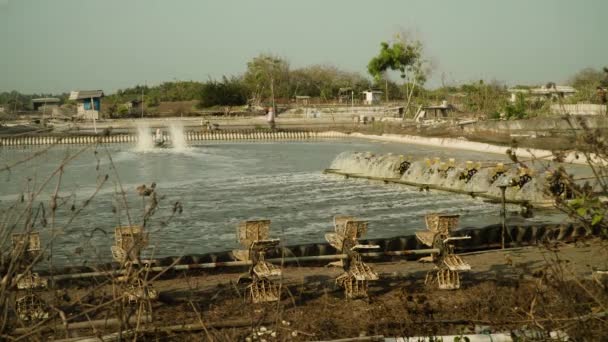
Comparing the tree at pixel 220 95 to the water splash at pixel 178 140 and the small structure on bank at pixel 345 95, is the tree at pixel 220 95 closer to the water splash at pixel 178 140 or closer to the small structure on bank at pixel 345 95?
the small structure on bank at pixel 345 95

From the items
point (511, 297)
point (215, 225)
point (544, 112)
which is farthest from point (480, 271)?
point (544, 112)

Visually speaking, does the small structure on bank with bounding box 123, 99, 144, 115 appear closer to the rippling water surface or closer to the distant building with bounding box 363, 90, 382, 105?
the distant building with bounding box 363, 90, 382, 105

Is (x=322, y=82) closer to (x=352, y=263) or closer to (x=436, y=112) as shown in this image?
(x=436, y=112)

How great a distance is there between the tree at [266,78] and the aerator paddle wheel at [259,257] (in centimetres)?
5902

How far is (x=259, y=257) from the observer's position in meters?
7.43

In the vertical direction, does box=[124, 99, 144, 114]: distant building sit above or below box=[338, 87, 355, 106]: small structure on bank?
below

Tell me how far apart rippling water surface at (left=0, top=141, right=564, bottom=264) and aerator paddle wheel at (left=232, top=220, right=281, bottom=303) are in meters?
0.95

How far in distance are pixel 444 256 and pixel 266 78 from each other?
207 ft

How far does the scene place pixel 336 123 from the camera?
167 ft

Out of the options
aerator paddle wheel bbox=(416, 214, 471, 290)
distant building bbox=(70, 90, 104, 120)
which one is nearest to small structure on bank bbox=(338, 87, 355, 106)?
distant building bbox=(70, 90, 104, 120)

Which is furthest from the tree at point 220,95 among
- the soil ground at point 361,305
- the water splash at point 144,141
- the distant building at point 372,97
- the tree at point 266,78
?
the soil ground at point 361,305

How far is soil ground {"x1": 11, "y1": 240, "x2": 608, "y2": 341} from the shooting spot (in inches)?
242

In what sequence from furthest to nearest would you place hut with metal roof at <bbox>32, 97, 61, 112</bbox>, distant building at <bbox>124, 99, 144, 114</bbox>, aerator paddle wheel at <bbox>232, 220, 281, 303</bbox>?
1. distant building at <bbox>124, 99, 144, 114</bbox>
2. hut with metal roof at <bbox>32, 97, 61, 112</bbox>
3. aerator paddle wheel at <bbox>232, 220, 281, 303</bbox>

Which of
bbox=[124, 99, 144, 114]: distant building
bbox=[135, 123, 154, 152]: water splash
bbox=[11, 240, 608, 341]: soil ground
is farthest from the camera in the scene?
bbox=[124, 99, 144, 114]: distant building
